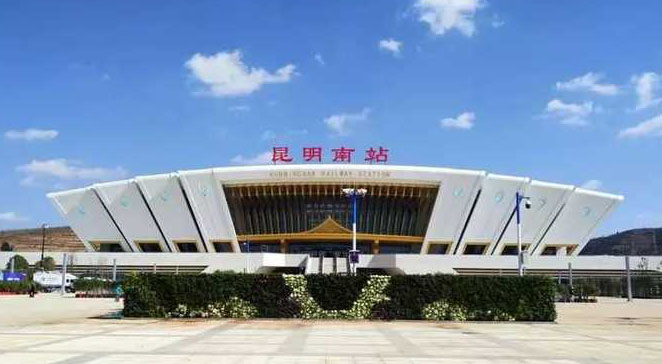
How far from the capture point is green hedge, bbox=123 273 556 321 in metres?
24.7

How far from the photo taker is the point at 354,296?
24.9m

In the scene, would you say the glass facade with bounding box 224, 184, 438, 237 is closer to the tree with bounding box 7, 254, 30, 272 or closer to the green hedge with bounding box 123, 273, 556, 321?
the tree with bounding box 7, 254, 30, 272

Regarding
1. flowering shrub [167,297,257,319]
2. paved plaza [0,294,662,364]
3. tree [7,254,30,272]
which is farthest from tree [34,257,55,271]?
flowering shrub [167,297,257,319]

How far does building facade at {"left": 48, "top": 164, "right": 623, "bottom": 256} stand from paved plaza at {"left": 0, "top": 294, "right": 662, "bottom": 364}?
142 feet

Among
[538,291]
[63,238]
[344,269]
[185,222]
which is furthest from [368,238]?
[63,238]

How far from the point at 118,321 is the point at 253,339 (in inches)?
331

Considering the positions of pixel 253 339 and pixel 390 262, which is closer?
pixel 253 339

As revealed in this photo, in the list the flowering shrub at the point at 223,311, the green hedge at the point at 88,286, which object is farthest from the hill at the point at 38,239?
the flowering shrub at the point at 223,311

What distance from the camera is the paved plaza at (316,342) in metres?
13.2

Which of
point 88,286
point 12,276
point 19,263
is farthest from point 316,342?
point 19,263

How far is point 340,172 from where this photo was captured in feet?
217

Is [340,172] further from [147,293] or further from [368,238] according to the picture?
[147,293]

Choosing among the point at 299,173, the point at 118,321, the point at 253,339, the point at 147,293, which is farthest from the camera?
the point at 299,173

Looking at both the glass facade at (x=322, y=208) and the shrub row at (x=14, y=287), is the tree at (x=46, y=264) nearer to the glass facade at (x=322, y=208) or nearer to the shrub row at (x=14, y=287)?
the shrub row at (x=14, y=287)
